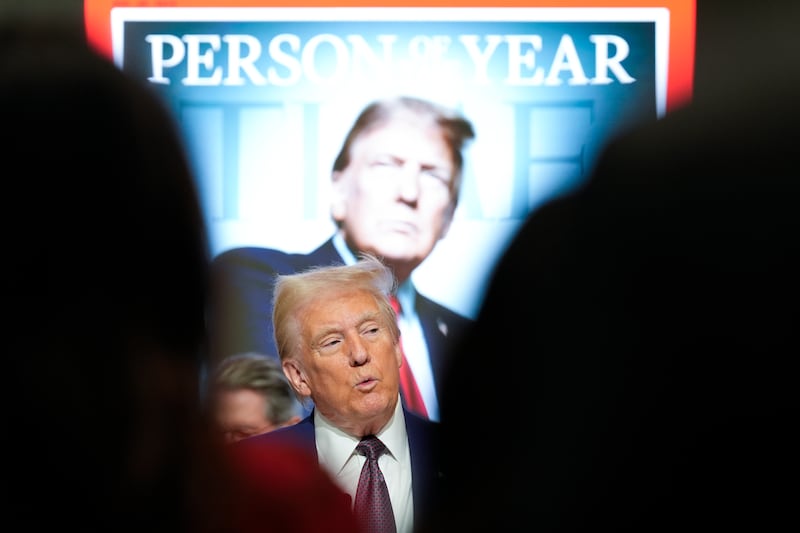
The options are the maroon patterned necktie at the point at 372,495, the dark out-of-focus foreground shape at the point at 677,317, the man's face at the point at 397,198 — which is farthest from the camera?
the man's face at the point at 397,198

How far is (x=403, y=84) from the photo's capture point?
6.27 ft

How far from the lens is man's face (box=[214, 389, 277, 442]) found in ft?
5.99

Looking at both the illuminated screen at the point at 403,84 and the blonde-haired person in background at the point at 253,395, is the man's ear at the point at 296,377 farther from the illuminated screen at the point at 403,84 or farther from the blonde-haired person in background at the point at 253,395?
the illuminated screen at the point at 403,84

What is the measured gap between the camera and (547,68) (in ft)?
6.30

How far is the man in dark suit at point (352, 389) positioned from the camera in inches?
71.4

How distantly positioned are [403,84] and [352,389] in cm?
57

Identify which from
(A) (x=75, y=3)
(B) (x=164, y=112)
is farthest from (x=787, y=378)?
(A) (x=75, y=3)

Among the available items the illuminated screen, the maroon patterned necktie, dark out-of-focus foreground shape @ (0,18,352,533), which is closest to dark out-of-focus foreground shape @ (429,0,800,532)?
dark out-of-focus foreground shape @ (0,18,352,533)

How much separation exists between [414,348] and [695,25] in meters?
0.79

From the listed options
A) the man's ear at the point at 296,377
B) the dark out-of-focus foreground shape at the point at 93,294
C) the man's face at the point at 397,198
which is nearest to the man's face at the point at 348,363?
the man's ear at the point at 296,377

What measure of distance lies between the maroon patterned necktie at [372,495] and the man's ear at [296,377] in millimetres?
137

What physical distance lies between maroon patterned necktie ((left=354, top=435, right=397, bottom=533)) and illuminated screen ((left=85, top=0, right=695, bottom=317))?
312mm

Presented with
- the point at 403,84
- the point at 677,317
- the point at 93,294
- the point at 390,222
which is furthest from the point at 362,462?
the point at 93,294

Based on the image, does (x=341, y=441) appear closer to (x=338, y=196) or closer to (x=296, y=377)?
(x=296, y=377)
